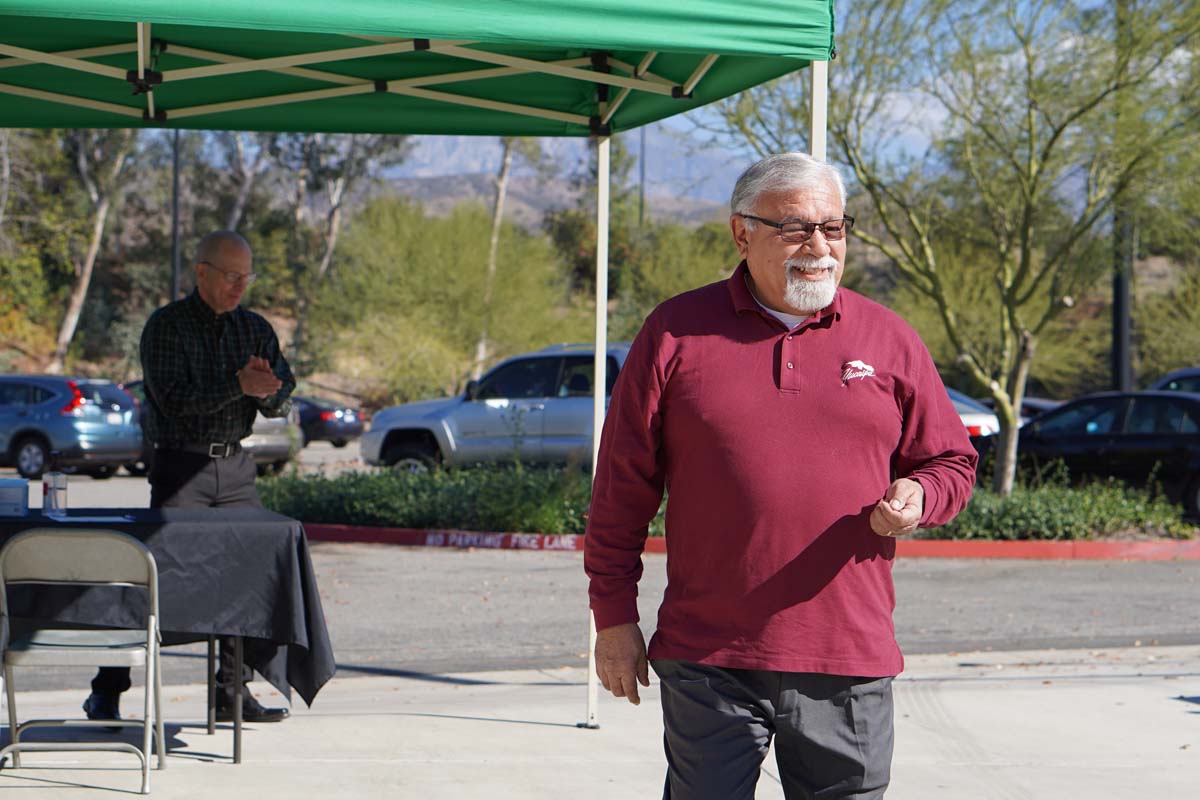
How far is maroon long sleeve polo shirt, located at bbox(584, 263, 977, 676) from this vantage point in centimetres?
307

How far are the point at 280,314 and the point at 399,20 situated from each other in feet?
193

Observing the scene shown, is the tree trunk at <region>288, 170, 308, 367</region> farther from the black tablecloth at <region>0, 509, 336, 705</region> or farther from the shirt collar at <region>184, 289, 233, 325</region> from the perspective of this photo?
the black tablecloth at <region>0, 509, 336, 705</region>

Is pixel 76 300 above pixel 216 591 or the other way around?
above

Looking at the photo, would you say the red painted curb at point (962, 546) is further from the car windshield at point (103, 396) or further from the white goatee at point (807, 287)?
the car windshield at point (103, 396)

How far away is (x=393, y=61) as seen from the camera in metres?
6.21

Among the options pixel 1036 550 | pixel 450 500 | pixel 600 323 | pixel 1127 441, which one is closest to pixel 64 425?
pixel 450 500

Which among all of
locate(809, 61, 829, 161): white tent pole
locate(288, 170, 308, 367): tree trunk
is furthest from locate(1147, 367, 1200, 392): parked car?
locate(288, 170, 308, 367): tree trunk

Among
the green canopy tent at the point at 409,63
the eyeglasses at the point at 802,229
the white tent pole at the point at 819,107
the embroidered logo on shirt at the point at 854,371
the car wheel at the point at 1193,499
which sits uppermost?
the green canopy tent at the point at 409,63

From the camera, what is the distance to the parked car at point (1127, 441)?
14.6 metres

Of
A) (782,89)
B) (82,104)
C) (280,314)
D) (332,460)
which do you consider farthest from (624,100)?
(280,314)

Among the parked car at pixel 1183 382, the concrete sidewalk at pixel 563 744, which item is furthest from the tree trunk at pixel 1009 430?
the parked car at pixel 1183 382

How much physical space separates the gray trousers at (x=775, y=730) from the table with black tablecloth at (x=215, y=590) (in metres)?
2.74

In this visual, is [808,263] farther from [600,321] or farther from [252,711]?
[252,711]

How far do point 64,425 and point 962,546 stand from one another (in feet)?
47.7
